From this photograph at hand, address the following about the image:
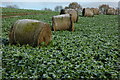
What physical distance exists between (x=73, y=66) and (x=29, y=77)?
170 cm

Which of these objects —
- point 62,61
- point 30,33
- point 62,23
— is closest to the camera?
point 62,61

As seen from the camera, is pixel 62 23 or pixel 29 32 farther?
pixel 62 23

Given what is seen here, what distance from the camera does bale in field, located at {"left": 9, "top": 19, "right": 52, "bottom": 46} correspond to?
8683 mm

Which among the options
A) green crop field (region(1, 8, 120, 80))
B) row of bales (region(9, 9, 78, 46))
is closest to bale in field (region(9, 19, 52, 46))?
row of bales (region(9, 9, 78, 46))

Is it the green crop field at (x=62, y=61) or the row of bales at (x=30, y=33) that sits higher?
the row of bales at (x=30, y=33)

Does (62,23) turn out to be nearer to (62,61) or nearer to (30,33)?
(30,33)

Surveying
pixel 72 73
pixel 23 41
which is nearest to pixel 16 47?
pixel 23 41

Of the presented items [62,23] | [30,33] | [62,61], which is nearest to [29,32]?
[30,33]

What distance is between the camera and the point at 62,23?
44.3 feet

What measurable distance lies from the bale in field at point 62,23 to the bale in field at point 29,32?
13.9ft

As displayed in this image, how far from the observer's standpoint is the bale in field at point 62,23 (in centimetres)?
1336

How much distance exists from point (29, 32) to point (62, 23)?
512 centimetres

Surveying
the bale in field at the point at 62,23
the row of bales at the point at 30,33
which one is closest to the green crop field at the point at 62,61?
the row of bales at the point at 30,33

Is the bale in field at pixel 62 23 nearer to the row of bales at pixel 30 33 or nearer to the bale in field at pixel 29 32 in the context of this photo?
the row of bales at pixel 30 33
